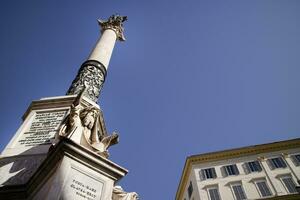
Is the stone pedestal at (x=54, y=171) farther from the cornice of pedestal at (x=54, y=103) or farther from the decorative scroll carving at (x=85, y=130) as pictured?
the cornice of pedestal at (x=54, y=103)

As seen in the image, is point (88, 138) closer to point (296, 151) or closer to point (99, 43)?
point (99, 43)

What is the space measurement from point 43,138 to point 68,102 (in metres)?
1.49

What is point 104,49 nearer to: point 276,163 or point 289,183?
point 289,183

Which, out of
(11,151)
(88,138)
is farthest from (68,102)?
(88,138)

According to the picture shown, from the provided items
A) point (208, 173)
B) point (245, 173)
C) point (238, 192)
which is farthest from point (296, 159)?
point (208, 173)

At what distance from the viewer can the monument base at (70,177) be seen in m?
3.80

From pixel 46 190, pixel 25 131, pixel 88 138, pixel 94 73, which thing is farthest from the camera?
pixel 94 73

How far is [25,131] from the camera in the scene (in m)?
6.71

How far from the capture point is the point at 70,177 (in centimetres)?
392

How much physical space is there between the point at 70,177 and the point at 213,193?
31.2 metres

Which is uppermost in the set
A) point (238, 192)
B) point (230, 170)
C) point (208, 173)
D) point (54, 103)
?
→ point (230, 170)

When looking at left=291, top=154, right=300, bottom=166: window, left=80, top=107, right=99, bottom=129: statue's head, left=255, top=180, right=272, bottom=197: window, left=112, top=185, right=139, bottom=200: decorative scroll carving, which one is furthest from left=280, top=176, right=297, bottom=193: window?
left=80, top=107, right=99, bottom=129: statue's head

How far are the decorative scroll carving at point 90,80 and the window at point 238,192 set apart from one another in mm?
27678

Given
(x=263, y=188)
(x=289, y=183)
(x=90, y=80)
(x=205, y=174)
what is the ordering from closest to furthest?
(x=90, y=80)
(x=263, y=188)
(x=289, y=183)
(x=205, y=174)
